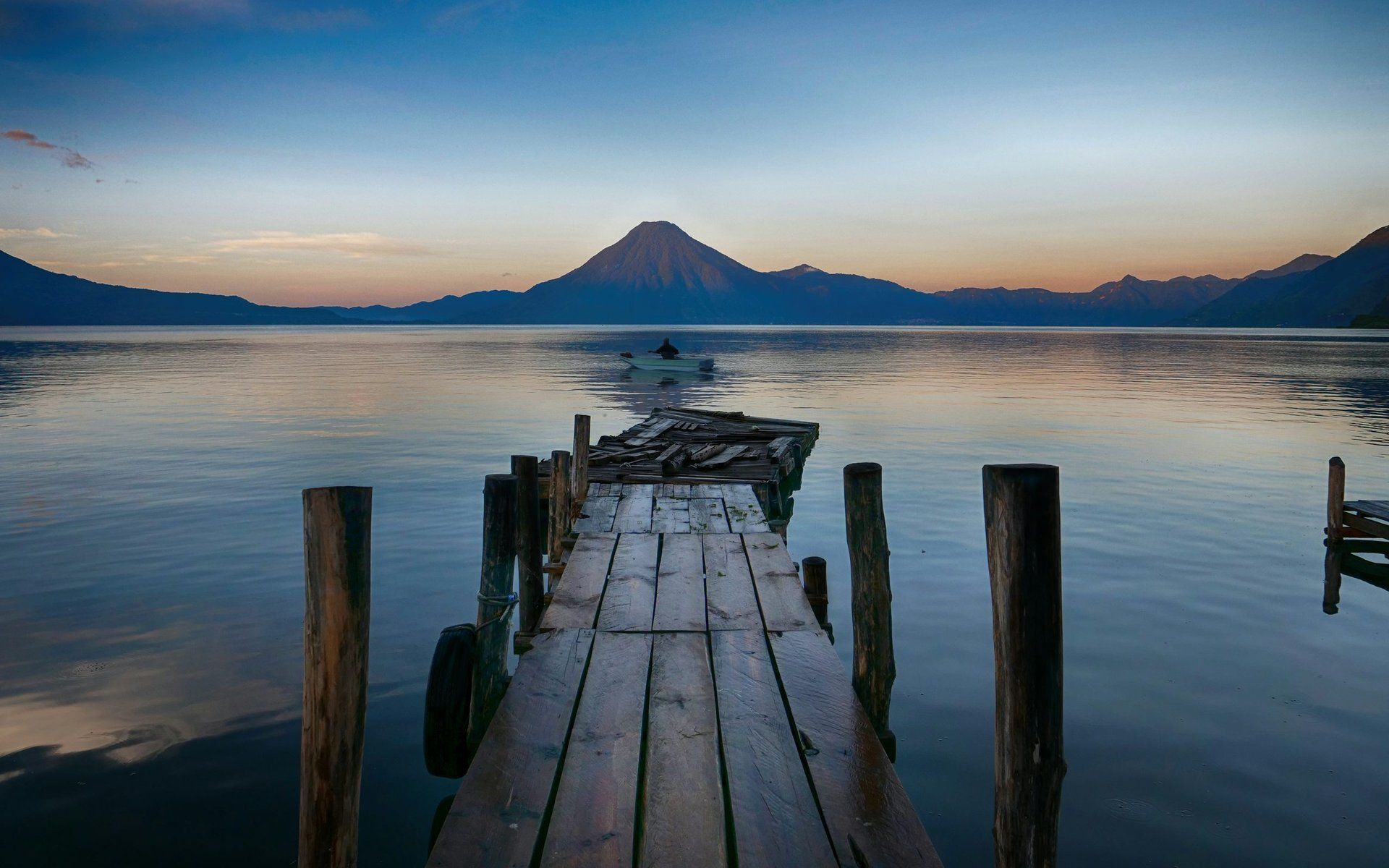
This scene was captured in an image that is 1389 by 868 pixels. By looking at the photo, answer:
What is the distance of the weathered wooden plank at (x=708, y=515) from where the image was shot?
400 inches

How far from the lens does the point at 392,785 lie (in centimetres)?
666

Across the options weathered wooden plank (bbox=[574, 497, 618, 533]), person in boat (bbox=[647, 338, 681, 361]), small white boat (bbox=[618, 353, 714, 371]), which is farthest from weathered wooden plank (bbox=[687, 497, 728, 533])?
person in boat (bbox=[647, 338, 681, 361])

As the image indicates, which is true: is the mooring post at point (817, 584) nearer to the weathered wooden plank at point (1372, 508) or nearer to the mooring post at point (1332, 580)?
the mooring post at point (1332, 580)

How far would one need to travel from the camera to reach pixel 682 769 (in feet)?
14.4

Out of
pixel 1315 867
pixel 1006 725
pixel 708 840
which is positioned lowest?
pixel 1315 867

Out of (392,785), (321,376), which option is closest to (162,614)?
(392,785)

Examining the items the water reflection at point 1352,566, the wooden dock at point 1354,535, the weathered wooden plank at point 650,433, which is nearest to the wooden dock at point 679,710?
the water reflection at point 1352,566

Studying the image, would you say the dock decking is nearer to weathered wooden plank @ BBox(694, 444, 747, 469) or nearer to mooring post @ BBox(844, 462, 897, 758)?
mooring post @ BBox(844, 462, 897, 758)

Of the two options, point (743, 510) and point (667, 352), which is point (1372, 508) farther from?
point (667, 352)

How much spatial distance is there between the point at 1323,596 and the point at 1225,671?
4.03 m

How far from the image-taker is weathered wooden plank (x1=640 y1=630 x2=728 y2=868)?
3744mm

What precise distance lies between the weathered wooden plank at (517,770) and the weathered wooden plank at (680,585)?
35.6 inches

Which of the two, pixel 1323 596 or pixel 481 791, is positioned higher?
pixel 481 791

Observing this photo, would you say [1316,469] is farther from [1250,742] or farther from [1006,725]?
[1006,725]
